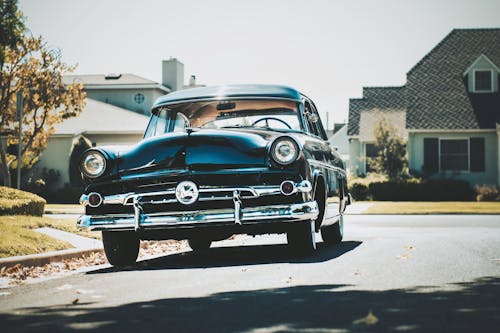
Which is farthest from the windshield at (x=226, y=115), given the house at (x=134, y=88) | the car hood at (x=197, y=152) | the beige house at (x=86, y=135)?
the house at (x=134, y=88)

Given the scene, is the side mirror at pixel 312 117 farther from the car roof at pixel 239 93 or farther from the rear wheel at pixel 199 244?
the rear wheel at pixel 199 244

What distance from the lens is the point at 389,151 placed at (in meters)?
34.5

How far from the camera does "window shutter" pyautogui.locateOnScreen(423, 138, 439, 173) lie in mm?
33594

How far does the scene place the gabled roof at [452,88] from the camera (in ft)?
111

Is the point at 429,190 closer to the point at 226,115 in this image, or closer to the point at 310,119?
the point at 310,119

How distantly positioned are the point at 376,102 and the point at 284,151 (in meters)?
33.3

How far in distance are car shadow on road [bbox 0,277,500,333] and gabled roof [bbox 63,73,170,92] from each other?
141ft

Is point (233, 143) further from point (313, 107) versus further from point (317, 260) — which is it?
point (313, 107)

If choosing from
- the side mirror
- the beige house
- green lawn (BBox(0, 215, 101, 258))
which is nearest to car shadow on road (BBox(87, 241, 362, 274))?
green lawn (BBox(0, 215, 101, 258))

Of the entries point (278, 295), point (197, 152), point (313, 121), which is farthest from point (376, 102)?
point (278, 295)

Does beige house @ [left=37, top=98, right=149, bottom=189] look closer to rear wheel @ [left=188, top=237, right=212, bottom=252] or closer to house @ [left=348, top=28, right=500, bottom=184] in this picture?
house @ [left=348, top=28, right=500, bottom=184]

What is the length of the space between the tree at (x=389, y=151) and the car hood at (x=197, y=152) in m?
26.3

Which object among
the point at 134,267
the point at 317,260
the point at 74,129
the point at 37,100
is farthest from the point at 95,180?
the point at 74,129

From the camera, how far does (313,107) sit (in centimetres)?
1132
